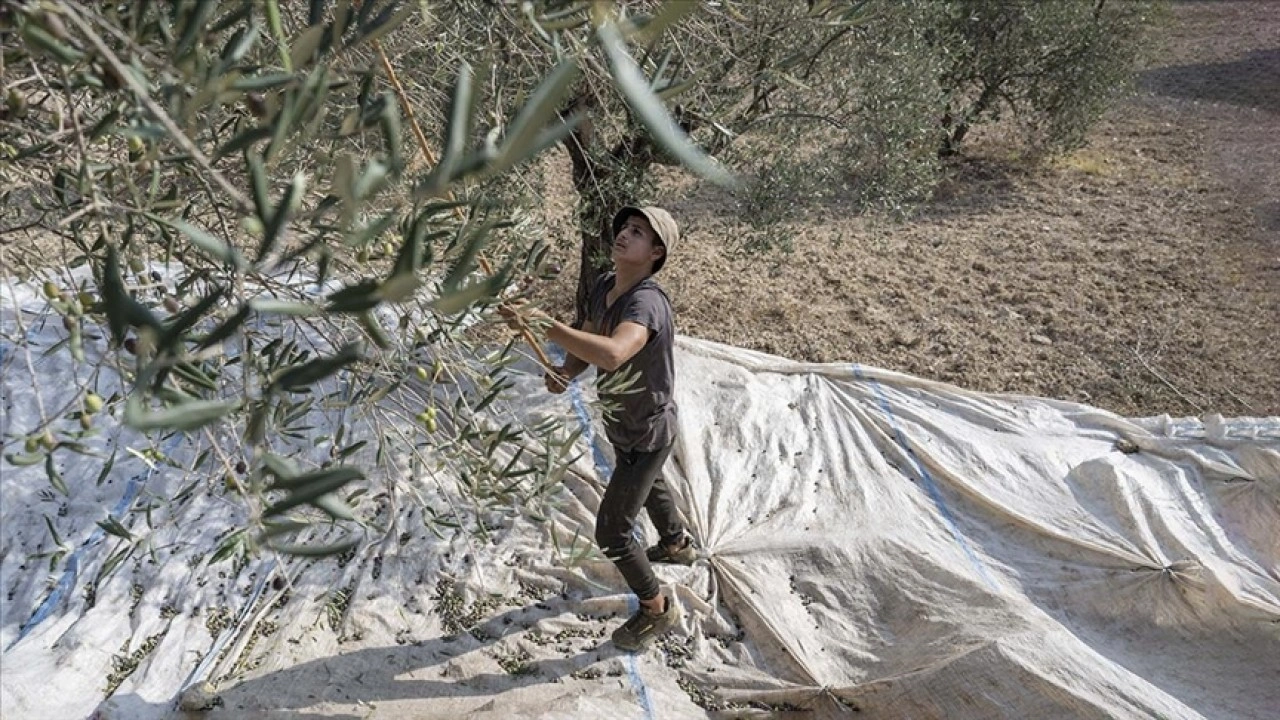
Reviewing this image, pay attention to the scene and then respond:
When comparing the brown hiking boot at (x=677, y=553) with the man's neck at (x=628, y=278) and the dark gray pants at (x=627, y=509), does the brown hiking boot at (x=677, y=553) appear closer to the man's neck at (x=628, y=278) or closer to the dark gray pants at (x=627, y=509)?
the dark gray pants at (x=627, y=509)

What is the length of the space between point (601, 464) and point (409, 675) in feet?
4.51

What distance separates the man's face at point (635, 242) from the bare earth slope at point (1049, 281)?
2095 mm

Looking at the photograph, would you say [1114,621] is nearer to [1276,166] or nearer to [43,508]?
[43,508]

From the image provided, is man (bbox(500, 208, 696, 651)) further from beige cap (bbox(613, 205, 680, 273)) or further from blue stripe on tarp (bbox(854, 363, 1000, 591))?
blue stripe on tarp (bbox(854, 363, 1000, 591))

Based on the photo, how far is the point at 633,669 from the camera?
3.44m

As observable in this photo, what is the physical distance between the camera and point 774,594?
3.74 m

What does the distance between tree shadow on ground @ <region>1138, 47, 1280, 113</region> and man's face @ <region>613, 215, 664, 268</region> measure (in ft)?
36.4

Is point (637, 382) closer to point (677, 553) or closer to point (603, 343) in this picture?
point (603, 343)

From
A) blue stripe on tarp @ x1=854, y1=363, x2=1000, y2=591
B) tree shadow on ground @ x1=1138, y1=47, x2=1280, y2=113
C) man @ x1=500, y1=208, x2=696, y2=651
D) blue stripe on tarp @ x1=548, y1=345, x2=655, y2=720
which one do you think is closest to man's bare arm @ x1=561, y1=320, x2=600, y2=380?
man @ x1=500, y1=208, x2=696, y2=651

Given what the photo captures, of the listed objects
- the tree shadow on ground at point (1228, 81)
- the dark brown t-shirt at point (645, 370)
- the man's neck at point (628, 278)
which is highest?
the man's neck at point (628, 278)

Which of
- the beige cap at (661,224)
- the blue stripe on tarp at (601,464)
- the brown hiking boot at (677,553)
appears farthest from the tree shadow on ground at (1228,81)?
the beige cap at (661,224)

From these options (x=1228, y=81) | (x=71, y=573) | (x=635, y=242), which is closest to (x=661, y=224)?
(x=635, y=242)

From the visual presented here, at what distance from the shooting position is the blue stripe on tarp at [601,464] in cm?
325

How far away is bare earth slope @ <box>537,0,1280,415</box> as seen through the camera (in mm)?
5547
